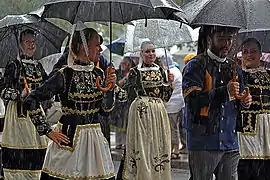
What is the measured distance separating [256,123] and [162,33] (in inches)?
85.4

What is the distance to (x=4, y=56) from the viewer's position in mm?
8359

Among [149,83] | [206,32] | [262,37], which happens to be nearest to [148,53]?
[149,83]

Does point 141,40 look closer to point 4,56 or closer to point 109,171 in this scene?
point 4,56

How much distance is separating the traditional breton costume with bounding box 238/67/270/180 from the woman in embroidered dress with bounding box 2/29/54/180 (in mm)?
2260

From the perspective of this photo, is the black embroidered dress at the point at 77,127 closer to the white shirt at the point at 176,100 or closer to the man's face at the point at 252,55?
the man's face at the point at 252,55

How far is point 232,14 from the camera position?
5805 mm

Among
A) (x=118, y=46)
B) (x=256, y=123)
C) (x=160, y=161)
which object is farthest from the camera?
(x=118, y=46)

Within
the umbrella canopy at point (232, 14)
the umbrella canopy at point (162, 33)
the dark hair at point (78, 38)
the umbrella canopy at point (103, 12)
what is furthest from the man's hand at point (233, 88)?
the umbrella canopy at point (162, 33)

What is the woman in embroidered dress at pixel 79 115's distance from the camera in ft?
19.4

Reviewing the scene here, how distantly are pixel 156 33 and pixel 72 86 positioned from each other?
128 inches

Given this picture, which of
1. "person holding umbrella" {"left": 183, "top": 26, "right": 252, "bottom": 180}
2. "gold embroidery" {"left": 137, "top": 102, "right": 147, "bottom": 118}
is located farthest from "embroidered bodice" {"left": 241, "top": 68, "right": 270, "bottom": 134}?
"gold embroidery" {"left": 137, "top": 102, "right": 147, "bottom": 118}

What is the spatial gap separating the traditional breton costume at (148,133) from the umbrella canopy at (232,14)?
8.24ft

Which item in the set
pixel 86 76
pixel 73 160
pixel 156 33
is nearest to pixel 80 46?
pixel 86 76

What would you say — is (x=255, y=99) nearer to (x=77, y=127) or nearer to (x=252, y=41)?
(x=252, y=41)
